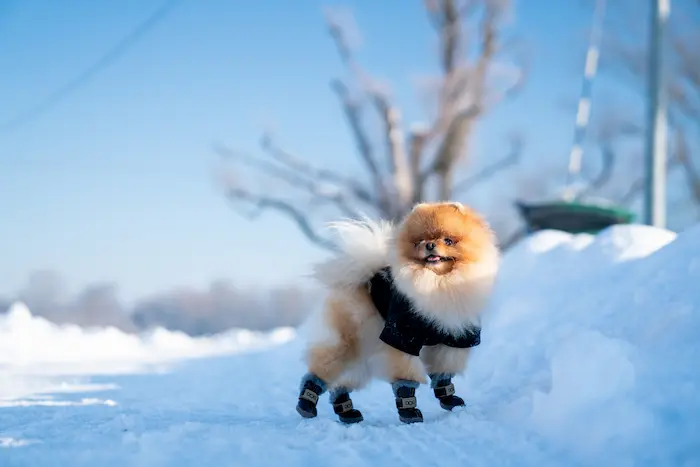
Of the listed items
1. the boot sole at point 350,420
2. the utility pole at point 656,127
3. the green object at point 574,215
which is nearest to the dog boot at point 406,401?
the boot sole at point 350,420

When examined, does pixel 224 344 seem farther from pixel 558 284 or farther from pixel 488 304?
pixel 488 304

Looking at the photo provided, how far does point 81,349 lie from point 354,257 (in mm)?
5421

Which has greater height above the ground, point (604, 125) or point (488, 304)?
point (604, 125)

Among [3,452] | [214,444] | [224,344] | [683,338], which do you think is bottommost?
[3,452]

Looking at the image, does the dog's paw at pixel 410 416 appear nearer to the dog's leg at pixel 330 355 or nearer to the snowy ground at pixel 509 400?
the snowy ground at pixel 509 400

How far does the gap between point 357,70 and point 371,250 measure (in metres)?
9.13

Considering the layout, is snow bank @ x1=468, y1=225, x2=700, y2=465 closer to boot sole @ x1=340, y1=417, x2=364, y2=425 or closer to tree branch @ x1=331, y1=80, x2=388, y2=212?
boot sole @ x1=340, y1=417, x2=364, y2=425

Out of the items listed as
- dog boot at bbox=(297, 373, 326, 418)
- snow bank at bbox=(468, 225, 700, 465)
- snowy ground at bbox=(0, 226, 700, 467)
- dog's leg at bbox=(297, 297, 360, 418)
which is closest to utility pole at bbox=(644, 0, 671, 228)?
snowy ground at bbox=(0, 226, 700, 467)

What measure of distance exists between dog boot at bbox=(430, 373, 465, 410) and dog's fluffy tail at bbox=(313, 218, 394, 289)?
1.76 feet

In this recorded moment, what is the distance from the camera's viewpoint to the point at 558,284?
4328 mm

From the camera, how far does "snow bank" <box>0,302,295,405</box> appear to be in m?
4.76

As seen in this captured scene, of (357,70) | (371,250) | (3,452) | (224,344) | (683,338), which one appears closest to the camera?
(3,452)

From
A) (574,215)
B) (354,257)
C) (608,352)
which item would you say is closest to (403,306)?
(354,257)

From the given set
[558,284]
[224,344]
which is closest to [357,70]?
[224,344]
